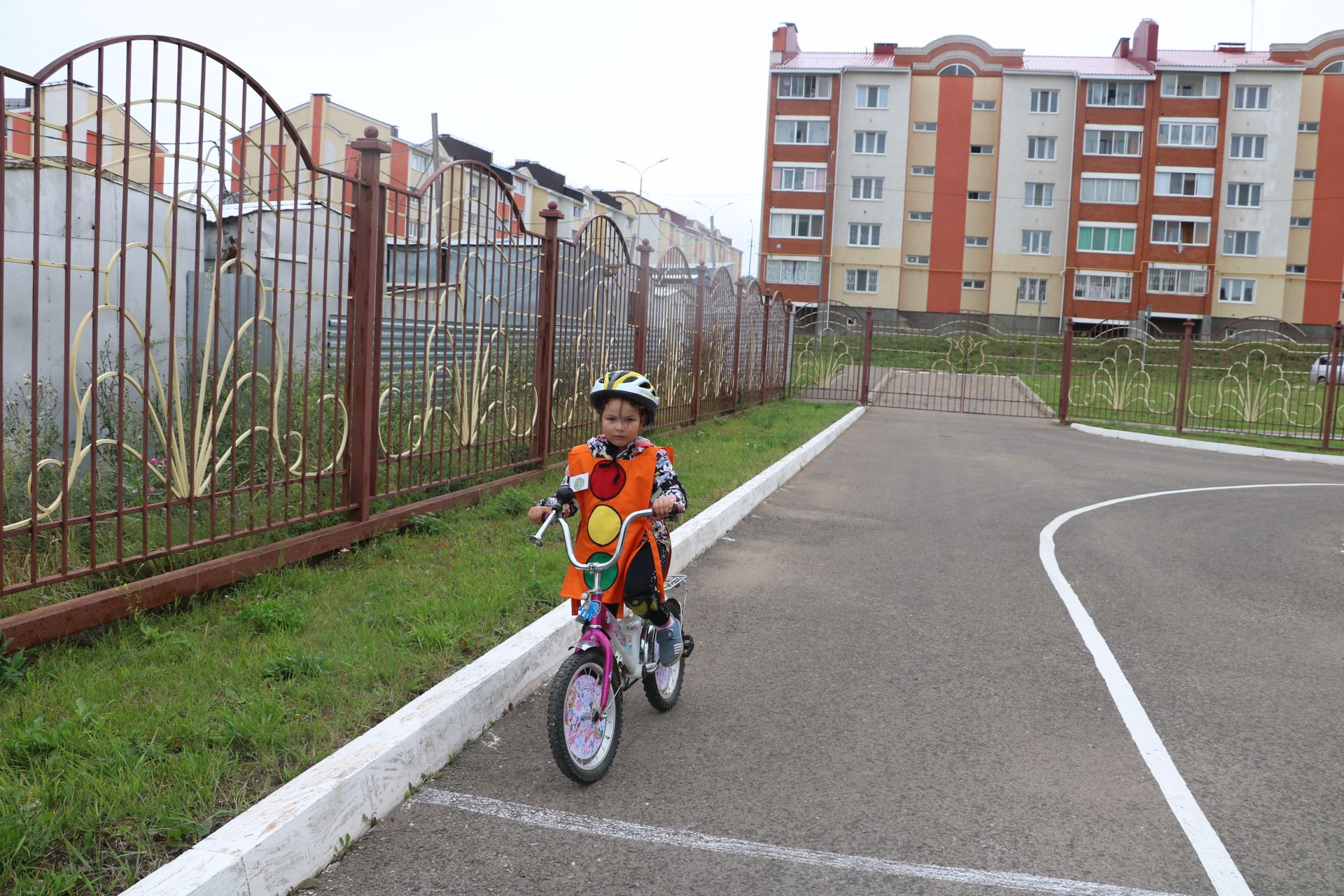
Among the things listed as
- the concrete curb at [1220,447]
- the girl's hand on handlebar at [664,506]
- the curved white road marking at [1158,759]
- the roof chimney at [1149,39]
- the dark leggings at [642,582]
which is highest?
the roof chimney at [1149,39]

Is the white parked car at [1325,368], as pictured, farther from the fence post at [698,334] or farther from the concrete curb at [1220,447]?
the fence post at [698,334]

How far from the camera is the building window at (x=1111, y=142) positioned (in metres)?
59.3

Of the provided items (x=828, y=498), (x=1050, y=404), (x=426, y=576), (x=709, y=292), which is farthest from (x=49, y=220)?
(x=1050, y=404)

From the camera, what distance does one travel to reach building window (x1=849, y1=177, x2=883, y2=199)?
63.2 m

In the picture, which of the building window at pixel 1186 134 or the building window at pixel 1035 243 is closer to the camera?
the building window at pixel 1186 134

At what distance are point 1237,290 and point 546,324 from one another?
2319 inches

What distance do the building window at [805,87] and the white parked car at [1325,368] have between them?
44476 mm

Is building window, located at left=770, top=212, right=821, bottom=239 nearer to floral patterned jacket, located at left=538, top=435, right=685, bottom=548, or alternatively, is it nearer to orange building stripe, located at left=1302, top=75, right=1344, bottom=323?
orange building stripe, located at left=1302, top=75, right=1344, bottom=323

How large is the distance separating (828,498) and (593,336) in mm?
2946

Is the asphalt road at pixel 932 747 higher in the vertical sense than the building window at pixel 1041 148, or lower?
lower

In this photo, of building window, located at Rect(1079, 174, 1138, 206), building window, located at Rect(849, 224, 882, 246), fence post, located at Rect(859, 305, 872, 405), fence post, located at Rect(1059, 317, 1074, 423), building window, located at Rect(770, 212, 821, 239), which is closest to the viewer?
fence post, located at Rect(1059, 317, 1074, 423)

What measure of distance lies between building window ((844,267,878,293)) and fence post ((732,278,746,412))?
44.0 meters

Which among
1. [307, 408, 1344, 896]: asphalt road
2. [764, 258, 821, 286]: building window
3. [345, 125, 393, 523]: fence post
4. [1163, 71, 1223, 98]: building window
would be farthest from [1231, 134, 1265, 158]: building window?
[345, 125, 393, 523]: fence post

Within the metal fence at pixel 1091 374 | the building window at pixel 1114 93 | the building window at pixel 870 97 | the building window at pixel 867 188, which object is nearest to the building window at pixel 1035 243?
the building window at pixel 1114 93
